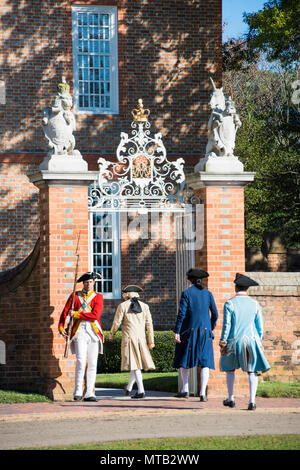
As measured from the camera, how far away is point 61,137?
46.2ft

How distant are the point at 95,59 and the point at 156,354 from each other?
658cm

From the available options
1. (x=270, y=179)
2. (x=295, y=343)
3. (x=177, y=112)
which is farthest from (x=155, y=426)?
(x=270, y=179)

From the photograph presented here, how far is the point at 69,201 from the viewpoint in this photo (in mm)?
13953

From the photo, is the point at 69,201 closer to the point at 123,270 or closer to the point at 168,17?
the point at 123,270

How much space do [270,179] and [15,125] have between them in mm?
6425

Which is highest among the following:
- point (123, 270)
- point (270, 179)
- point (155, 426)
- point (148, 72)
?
point (148, 72)

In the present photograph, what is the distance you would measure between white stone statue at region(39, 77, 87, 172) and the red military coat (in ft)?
6.15

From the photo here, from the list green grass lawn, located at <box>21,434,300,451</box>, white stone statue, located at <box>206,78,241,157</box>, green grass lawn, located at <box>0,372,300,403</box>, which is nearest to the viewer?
green grass lawn, located at <box>21,434,300,451</box>

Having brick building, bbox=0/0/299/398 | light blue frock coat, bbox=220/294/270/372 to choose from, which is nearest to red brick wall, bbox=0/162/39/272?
brick building, bbox=0/0/299/398

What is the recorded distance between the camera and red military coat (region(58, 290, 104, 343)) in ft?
43.9

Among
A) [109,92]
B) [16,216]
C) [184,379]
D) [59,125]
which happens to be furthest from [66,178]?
[109,92]

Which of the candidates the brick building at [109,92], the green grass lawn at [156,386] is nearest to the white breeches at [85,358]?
the green grass lawn at [156,386]

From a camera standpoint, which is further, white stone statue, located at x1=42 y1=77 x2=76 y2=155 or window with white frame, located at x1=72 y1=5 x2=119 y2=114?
window with white frame, located at x1=72 y1=5 x2=119 y2=114

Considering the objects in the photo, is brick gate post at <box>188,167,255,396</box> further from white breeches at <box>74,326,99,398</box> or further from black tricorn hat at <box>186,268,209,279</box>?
white breeches at <box>74,326,99,398</box>
